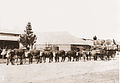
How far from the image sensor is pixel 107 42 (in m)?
70.2

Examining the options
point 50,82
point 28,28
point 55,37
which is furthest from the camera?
point 55,37

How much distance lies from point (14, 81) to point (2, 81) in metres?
0.53

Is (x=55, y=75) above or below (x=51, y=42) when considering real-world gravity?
below

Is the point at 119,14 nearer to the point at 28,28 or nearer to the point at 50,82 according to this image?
the point at 50,82

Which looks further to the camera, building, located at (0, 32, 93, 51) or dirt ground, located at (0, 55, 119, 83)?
building, located at (0, 32, 93, 51)

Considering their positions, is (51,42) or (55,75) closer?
(55,75)

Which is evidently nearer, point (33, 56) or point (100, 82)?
point (100, 82)

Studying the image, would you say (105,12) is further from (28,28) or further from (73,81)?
(28,28)

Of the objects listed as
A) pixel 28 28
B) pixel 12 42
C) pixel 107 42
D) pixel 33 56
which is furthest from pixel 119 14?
pixel 107 42

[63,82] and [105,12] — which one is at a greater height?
[105,12]

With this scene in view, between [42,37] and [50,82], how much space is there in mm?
56243

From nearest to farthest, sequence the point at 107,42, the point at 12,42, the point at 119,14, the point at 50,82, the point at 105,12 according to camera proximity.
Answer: the point at 50,82
the point at 119,14
the point at 105,12
the point at 12,42
the point at 107,42

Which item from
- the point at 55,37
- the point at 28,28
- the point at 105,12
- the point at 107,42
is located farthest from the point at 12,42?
the point at 107,42

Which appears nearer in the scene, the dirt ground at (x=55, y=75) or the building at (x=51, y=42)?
the dirt ground at (x=55, y=75)
